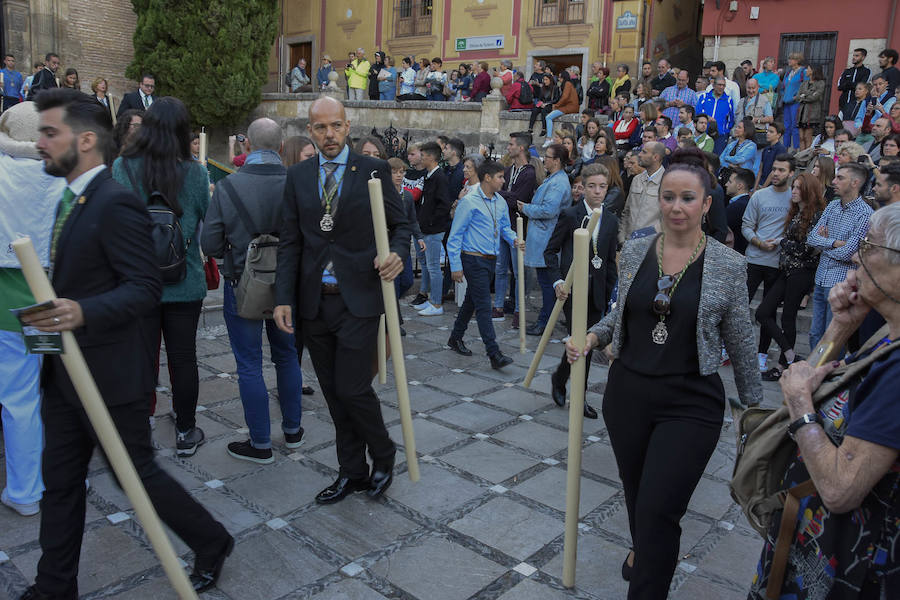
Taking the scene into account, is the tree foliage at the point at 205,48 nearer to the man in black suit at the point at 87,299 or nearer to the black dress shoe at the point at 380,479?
the black dress shoe at the point at 380,479

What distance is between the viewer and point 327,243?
12.0 ft

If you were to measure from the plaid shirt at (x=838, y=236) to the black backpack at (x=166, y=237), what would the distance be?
208 inches

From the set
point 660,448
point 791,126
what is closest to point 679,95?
point 791,126

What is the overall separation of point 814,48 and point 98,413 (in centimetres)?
2045

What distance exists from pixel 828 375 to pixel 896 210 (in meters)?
0.49

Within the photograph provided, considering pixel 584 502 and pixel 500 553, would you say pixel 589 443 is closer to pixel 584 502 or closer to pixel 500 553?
pixel 584 502

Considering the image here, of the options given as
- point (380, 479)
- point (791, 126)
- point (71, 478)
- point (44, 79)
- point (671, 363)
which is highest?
point (44, 79)

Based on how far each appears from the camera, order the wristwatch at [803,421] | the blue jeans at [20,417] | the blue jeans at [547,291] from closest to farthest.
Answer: the wristwatch at [803,421] < the blue jeans at [20,417] < the blue jeans at [547,291]

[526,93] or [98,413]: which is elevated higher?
[526,93]

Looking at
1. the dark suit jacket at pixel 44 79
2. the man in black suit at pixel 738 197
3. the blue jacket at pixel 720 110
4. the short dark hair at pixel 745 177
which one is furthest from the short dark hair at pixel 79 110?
the dark suit jacket at pixel 44 79

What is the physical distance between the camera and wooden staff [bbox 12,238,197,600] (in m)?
2.17

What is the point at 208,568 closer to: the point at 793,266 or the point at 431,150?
the point at 793,266

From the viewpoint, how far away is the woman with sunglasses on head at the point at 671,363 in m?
2.67

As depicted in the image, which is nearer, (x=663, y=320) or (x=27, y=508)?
(x=663, y=320)
